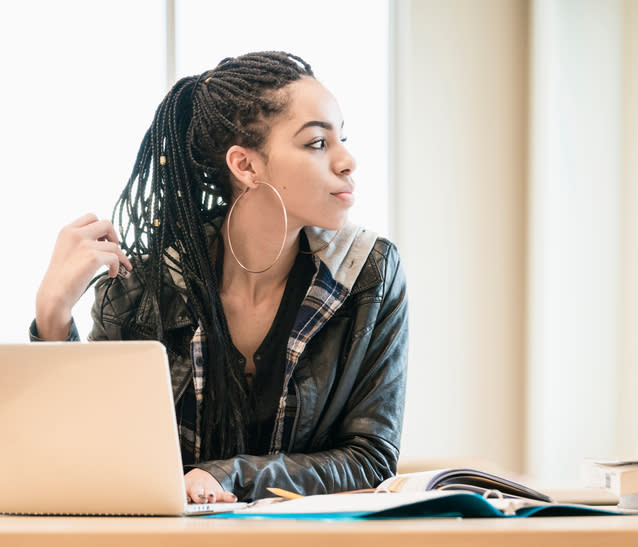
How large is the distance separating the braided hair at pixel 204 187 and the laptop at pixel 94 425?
0.72 m

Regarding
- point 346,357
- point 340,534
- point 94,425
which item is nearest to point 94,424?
point 94,425

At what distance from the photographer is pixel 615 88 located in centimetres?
313

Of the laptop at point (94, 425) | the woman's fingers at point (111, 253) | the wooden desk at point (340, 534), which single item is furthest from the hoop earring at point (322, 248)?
the wooden desk at point (340, 534)

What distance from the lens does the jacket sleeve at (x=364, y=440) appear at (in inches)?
45.6

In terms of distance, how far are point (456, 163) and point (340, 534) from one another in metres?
2.85

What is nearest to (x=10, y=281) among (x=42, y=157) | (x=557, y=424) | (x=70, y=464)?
(x=42, y=157)

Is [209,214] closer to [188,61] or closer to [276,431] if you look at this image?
[276,431]

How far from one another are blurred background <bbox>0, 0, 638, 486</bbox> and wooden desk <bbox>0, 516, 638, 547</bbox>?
2663mm

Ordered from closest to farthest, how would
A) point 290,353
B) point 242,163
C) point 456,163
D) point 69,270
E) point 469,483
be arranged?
1. point 469,483
2. point 69,270
3. point 290,353
4. point 242,163
5. point 456,163

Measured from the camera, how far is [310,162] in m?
1.43

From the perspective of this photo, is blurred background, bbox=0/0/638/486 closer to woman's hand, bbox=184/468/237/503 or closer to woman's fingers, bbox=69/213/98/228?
woman's fingers, bbox=69/213/98/228

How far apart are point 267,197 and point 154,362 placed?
878 mm

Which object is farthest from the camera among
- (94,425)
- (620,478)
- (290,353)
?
(290,353)

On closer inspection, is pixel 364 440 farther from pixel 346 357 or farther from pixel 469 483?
pixel 469 483
